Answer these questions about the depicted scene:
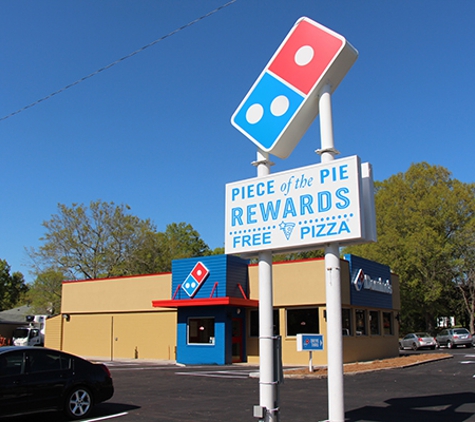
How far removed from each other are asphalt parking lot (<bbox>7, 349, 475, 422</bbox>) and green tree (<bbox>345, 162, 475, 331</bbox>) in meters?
29.8

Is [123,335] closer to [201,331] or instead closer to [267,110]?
[201,331]

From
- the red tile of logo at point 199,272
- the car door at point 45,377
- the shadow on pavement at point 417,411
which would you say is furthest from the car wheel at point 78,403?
the red tile of logo at point 199,272

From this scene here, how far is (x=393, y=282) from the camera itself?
103 feet

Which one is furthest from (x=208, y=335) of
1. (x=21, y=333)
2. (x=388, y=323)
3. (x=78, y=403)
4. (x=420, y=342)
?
(x=21, y=333)

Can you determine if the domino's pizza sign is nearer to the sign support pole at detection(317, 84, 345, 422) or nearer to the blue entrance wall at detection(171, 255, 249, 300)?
the sign support pole at detection(317, 84, 345, 422)

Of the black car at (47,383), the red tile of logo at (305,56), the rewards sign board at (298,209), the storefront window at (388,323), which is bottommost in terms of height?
the black car at (47,383)

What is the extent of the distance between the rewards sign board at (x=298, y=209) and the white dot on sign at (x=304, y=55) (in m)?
1.75

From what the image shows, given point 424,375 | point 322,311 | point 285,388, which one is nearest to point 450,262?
point 322,311

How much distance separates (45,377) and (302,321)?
54.1 ft

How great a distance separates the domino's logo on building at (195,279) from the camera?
82.8 ft

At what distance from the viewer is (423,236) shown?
4706 centimetres

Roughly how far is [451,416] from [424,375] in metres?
8.54

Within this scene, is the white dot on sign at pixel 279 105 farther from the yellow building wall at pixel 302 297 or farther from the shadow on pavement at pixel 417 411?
the yellow building wall at pixel 302 297

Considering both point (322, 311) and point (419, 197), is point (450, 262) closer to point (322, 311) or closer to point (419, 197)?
point (419, 197)
